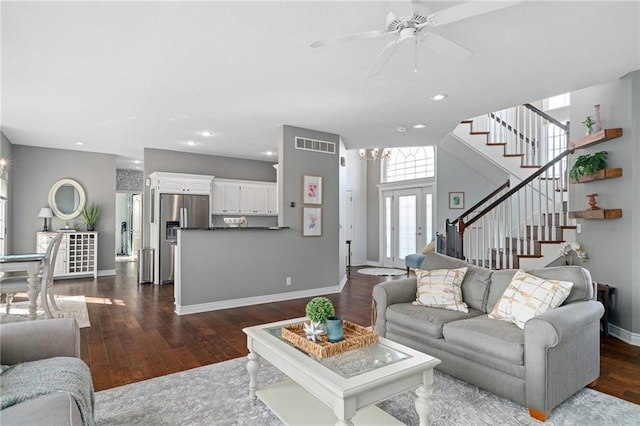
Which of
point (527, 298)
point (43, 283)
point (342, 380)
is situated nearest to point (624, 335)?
point (527, 298)

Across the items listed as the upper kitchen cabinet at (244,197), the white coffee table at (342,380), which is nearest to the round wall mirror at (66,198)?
the upper kitchen cabinet at (244,197)

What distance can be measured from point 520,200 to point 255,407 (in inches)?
226

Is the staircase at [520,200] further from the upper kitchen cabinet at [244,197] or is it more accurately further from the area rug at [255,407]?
the upper kitchen cabinet at [244,197]

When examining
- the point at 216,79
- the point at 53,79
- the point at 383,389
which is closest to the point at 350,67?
the point at 216,79

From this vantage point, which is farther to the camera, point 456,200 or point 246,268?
point 456,200

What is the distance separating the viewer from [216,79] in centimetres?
361

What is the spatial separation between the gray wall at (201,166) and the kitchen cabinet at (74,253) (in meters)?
1.07

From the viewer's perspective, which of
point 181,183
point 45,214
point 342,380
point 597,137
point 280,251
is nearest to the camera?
point 342,380

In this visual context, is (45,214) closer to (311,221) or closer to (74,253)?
(74,253)

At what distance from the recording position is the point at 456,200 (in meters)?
7.44

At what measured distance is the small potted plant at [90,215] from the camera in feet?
23.8

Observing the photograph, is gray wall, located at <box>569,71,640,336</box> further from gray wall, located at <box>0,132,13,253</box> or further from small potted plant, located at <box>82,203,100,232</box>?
gray wall, located at <box>0,132,13,253</box>

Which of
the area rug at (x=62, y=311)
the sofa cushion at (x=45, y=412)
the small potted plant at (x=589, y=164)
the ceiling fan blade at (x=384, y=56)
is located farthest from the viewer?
the area rug at (x=62, y=311)

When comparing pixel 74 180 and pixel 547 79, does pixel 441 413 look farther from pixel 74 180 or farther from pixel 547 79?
pixel 74 180
